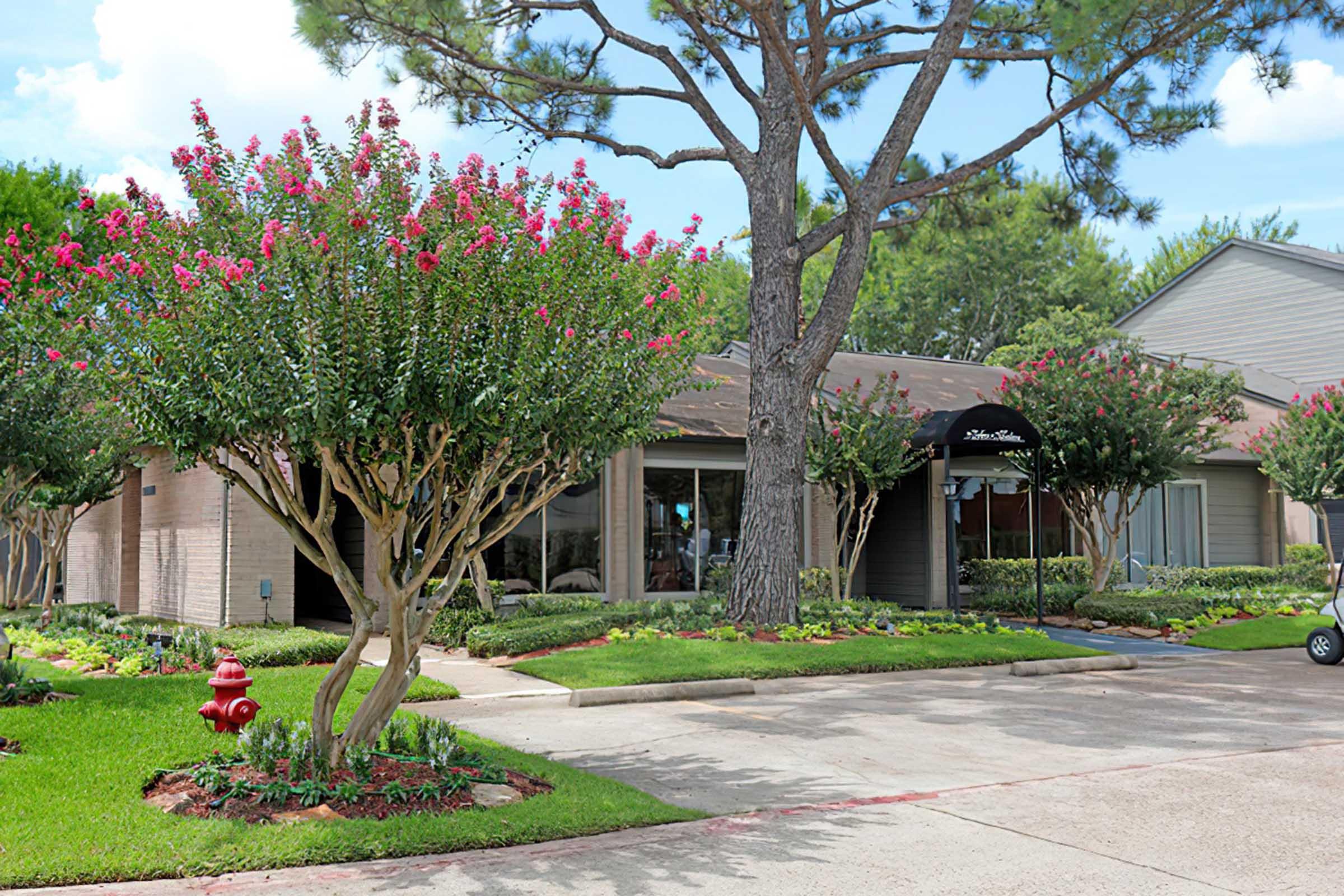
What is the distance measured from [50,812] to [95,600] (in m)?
19.7

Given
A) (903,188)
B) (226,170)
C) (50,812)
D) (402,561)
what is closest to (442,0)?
(903,188)

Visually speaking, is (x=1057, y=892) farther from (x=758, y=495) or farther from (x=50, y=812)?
(x=758, y=495)

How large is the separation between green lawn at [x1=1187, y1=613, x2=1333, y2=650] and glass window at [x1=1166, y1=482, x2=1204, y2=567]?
661cm

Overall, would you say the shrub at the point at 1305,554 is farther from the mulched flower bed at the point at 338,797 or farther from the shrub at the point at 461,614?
the mulched flower bed at the point at 338,797

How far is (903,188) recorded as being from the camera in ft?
53.2

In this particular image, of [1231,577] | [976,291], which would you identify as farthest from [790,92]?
[976,291]

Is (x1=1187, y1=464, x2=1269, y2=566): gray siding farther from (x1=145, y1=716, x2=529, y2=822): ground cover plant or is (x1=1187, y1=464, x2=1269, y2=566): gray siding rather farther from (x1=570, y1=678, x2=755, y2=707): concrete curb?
(x1=145, y1=716, x2=529, y2=822): ground cover plant

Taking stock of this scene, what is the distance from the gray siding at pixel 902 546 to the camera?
70.4 feet

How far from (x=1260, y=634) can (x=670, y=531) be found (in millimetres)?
9111

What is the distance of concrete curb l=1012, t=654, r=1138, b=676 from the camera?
43.5 ft

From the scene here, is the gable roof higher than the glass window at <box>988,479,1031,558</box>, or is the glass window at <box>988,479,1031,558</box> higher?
the gable roof

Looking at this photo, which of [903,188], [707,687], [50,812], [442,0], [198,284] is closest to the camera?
[50,812]

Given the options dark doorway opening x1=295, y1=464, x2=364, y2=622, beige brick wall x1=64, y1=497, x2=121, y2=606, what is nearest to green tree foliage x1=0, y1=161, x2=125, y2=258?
beige brick wall x1=64, y1=497, x2=121, y2=606

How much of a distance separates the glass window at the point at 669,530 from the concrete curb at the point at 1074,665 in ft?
22.4
